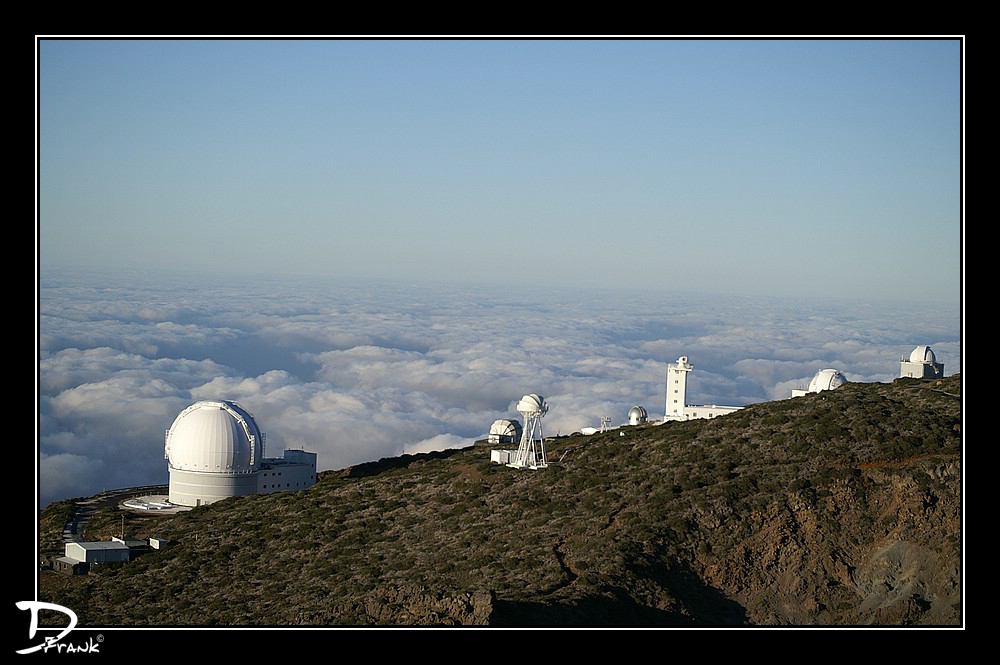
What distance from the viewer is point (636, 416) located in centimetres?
5188

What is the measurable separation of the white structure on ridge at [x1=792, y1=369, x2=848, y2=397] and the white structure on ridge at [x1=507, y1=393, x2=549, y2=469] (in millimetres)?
15224

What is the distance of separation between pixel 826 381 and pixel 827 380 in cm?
7

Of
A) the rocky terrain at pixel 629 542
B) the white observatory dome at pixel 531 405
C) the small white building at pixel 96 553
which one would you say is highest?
the white observatory dome at pixel 531 405

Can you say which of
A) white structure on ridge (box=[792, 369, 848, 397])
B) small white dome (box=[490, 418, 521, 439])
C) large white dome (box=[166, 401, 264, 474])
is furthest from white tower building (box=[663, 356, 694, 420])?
large white dome (box=[166, 401, 264, 474])

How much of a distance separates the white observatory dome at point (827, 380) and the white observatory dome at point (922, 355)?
9.38ft

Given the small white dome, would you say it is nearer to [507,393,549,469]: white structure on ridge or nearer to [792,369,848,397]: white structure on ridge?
[507,393,549,469]: white structure on ridge

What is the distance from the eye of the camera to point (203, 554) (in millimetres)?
31031

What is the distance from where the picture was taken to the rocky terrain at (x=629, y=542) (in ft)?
77.4

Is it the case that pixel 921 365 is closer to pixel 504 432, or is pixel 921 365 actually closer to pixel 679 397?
pixel 679 397

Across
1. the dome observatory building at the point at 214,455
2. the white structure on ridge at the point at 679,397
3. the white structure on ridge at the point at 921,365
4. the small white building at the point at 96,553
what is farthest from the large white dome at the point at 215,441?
the white structure on ridge at the point at 921,365

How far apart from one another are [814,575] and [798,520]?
1818 mm

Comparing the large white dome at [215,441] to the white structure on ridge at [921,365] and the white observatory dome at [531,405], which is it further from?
the white structure on ridge at [921,365]

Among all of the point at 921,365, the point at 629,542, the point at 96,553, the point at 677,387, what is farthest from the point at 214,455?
the point at 921,365
